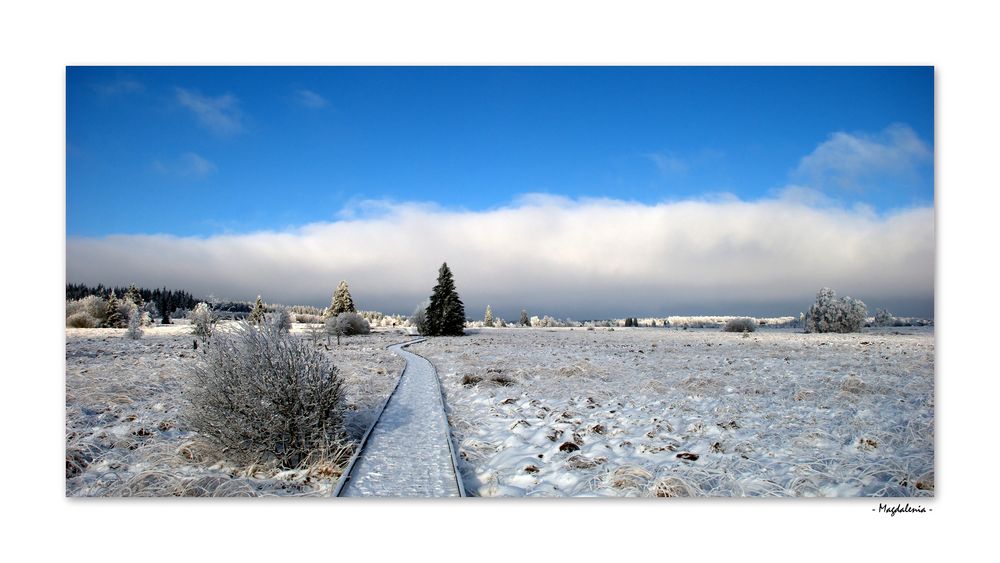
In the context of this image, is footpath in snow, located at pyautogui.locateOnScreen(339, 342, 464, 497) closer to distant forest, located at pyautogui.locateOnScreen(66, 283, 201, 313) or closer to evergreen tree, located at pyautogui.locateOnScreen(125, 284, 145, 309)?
distant forest, located at pyautogui.locateOnScreen(66, 283, 201, 313)

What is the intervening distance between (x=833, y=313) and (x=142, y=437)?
14385mm

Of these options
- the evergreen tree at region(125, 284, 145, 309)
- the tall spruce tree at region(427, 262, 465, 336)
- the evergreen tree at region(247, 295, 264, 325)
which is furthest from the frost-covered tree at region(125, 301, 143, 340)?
the tall spruce tree at region(427, 262, 465, 336)

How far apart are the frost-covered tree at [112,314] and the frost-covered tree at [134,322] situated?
89 cm

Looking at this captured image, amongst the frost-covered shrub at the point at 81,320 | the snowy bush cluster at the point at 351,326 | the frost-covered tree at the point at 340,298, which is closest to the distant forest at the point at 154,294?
the frost-covered shrub at the point at 81,320

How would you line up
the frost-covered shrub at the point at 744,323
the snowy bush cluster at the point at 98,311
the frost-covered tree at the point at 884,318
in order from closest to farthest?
the snowy bush cluster at the point at 98,311 → the frost-covered tree at the point at 884,318 → the frost-covered shrub at the point at 744,323

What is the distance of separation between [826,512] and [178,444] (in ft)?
27.1

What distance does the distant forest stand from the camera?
7223 mm

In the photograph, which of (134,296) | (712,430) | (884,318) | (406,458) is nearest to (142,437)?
(406,458)

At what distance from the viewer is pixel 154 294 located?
9.59 metres

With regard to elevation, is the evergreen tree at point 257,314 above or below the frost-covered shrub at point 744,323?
above

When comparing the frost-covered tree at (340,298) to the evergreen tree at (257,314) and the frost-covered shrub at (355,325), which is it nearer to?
the evergreen tree at (257,314)

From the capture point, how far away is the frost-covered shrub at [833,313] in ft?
31.7
